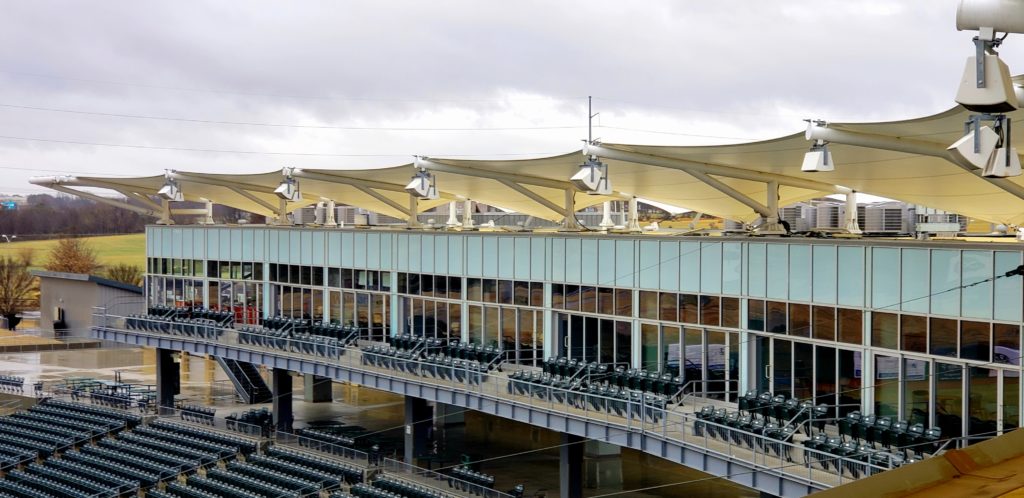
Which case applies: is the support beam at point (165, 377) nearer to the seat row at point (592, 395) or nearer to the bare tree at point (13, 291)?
the seat row at point (592, 395)

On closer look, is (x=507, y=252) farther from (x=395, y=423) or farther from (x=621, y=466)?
(x=395, y=423)

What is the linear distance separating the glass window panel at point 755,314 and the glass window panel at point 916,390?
4019 millimetres

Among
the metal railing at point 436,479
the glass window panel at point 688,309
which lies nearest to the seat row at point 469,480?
the metal railing at point 436,479

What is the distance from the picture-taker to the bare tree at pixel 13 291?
271ft

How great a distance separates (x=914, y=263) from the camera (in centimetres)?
2131

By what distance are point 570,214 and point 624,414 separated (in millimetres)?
11175

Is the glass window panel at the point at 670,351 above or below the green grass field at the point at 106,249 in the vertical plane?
below

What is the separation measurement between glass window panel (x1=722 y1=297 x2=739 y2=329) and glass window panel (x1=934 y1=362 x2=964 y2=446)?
18.4ft

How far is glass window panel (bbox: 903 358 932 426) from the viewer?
838 inches

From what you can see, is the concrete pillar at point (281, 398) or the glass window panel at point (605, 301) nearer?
the glass window panel at point (605, 301)

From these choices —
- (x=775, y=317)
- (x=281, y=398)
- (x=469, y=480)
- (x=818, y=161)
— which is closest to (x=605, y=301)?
(x=469, y=480)

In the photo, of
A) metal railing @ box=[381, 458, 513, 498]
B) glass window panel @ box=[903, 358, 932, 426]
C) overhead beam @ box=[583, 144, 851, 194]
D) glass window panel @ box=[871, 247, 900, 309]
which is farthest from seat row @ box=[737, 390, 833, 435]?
metal railing @ box=[381, 458, 513, 498]

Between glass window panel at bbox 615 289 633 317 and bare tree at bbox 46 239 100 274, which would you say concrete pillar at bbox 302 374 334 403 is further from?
bare tree at bbox 46 239 100 274

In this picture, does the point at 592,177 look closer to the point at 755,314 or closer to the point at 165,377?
the point at 755,314
